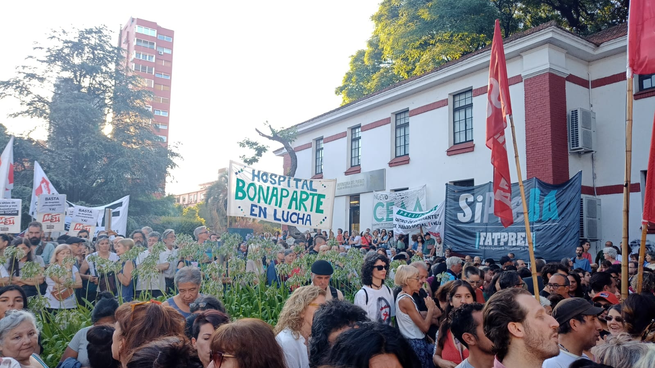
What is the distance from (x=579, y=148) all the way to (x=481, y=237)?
4.01 m

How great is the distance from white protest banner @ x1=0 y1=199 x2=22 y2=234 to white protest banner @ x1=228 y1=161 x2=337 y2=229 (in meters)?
5.73

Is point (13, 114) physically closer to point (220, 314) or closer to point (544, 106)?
point (544, 106)

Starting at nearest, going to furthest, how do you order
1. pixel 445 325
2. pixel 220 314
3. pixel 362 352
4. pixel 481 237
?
1. pixel 362 352
2. pixel 220 314
3. pixel 445 325
4. pixel 481 237

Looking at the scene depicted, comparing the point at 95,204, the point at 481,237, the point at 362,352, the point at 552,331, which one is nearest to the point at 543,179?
the point at 481,237

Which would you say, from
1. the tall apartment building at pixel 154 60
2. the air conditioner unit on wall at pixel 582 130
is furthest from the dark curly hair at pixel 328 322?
the tall apartment building at pixel 154 60

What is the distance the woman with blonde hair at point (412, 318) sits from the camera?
197 inches

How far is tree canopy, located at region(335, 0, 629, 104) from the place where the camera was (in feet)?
71.6

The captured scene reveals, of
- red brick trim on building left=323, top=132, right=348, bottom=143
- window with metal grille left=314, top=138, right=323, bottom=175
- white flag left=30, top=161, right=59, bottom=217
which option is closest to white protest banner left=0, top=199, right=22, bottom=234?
white flag left=30, top=161, right=59, bottom=217

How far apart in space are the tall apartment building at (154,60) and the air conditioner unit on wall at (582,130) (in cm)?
6658

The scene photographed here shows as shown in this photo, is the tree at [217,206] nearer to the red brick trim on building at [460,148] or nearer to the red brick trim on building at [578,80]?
the red brick trim on building at [460,148]

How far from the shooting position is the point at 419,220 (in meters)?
16.9

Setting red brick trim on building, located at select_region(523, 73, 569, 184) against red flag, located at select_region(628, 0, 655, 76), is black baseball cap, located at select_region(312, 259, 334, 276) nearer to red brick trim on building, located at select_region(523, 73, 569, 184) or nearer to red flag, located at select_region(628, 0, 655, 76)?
red flag, located at select_region(628, 0, 655, 76)

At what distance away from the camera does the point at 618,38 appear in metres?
14.7

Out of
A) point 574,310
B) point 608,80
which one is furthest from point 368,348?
point 608,80
